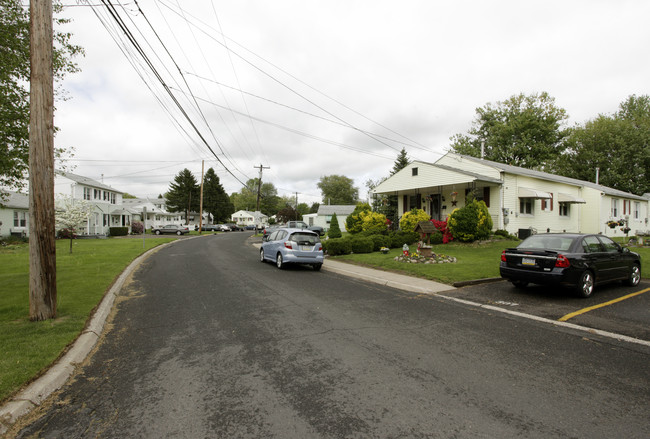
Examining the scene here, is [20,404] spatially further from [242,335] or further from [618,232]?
[618,232]

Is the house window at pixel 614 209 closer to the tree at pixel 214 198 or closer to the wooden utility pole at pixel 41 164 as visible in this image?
the wooden utility pole at pixel 41 164

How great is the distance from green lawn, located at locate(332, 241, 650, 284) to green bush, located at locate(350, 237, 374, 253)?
644mm

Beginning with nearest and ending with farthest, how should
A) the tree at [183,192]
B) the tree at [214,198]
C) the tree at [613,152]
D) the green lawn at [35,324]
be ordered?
1. the green lawn at [35,324]
2. the tree at [613,152]
3. the tree at [183,192]
4. the tree at [214,198]

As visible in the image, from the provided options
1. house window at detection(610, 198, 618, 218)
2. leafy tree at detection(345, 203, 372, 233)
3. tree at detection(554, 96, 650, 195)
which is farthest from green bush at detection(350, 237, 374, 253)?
tree at detection(554, 96, 650, 195)

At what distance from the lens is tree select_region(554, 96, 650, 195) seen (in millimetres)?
35562

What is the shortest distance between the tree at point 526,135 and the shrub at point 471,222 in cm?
2452

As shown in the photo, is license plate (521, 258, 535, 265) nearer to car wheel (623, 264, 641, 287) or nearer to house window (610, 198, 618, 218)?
car wheel (623, 264, 641, 287)

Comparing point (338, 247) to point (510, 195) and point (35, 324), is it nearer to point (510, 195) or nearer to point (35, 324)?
point (510, 195)

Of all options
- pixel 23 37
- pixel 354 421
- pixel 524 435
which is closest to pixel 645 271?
pixel 524 435

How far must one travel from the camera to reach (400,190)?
22.9 m

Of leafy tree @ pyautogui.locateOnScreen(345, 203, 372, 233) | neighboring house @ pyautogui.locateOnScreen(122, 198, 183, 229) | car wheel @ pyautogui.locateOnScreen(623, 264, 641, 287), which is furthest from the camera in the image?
neighboring house @ pyautogui.locateOnScreen(122, 198, 183, 229)

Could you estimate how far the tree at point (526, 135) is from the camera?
39.0 metres

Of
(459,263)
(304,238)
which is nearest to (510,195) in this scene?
(459,263)

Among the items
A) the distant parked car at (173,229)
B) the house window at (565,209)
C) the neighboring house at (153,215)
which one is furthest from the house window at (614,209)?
the neighboring house at (153,215)
